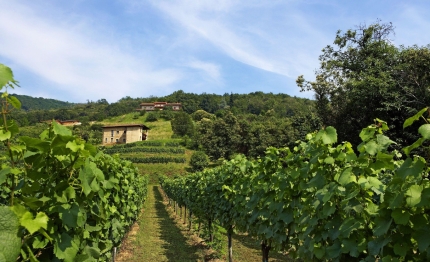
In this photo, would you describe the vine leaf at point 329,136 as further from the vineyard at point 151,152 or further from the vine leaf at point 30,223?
the vineyard at point 151,152

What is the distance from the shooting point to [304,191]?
142 inches

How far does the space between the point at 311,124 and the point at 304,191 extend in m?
29.3

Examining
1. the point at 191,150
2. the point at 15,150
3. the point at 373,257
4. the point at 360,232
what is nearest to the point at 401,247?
the point at 373,257

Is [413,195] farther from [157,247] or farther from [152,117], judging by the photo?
[152,117]

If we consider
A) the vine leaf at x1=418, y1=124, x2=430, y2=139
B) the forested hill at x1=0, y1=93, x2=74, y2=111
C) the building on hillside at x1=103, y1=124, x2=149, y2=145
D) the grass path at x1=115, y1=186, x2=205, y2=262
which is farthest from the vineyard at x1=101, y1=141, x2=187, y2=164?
the forested hill at x1=0, y1=93, x2=74, y2=111

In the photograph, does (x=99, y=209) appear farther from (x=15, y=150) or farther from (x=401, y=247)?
(x=401, y=247)

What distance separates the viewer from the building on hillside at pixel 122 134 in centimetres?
7238

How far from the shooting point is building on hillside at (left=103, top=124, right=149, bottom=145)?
2849 inches

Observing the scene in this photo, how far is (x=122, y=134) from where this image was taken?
74.2 meters

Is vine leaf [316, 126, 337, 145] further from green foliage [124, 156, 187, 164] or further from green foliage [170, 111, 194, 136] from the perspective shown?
green foliage [170, 111, 194, 136]

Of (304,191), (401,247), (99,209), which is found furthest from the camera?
(304,191)

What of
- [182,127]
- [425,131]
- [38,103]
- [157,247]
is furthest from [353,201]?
[38,103]


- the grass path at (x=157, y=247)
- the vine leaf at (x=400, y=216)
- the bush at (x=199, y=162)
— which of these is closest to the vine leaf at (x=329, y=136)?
the vine leaf at (x=400, y=216)

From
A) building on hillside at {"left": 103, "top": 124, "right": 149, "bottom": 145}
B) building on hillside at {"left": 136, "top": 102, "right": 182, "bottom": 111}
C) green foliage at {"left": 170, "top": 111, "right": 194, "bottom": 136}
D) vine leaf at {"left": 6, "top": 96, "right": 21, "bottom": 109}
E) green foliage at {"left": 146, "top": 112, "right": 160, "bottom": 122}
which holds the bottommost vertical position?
vine leaf at {"left": 6, "top": 96, "right": 21, "bottom": 109}
